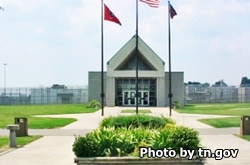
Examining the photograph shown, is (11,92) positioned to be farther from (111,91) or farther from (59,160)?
(59,160)

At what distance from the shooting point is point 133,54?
66625 millimetres

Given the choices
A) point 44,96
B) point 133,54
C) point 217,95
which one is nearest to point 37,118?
point 133,54

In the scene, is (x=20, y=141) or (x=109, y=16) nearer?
(x=20, y=141)

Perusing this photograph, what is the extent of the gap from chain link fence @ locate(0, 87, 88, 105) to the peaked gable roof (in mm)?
17315

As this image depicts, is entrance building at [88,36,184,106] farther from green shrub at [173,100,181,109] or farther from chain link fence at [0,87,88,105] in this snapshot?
chain link fence at [0,87,88,105]

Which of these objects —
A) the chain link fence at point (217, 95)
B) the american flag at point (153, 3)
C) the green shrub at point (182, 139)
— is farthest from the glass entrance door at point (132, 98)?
the green shrub at point (182, 139)

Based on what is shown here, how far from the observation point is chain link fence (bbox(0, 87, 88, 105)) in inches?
3204

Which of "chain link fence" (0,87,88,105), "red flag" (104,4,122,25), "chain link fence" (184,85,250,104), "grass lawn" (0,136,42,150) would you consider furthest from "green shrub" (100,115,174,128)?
"chain link fence" (184,85,250,104)

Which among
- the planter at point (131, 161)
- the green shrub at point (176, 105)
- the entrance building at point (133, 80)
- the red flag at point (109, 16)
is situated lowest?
the green shrub at point (176, 105)

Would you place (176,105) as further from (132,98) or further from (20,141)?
(20,141)

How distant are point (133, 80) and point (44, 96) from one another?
2044cm

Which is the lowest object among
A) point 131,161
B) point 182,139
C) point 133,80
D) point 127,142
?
point 131,161

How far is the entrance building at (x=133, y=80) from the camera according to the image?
64625 millimetres

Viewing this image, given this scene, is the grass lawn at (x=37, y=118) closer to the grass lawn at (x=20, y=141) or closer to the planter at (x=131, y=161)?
the grass lawn at (x=20, y=141)
